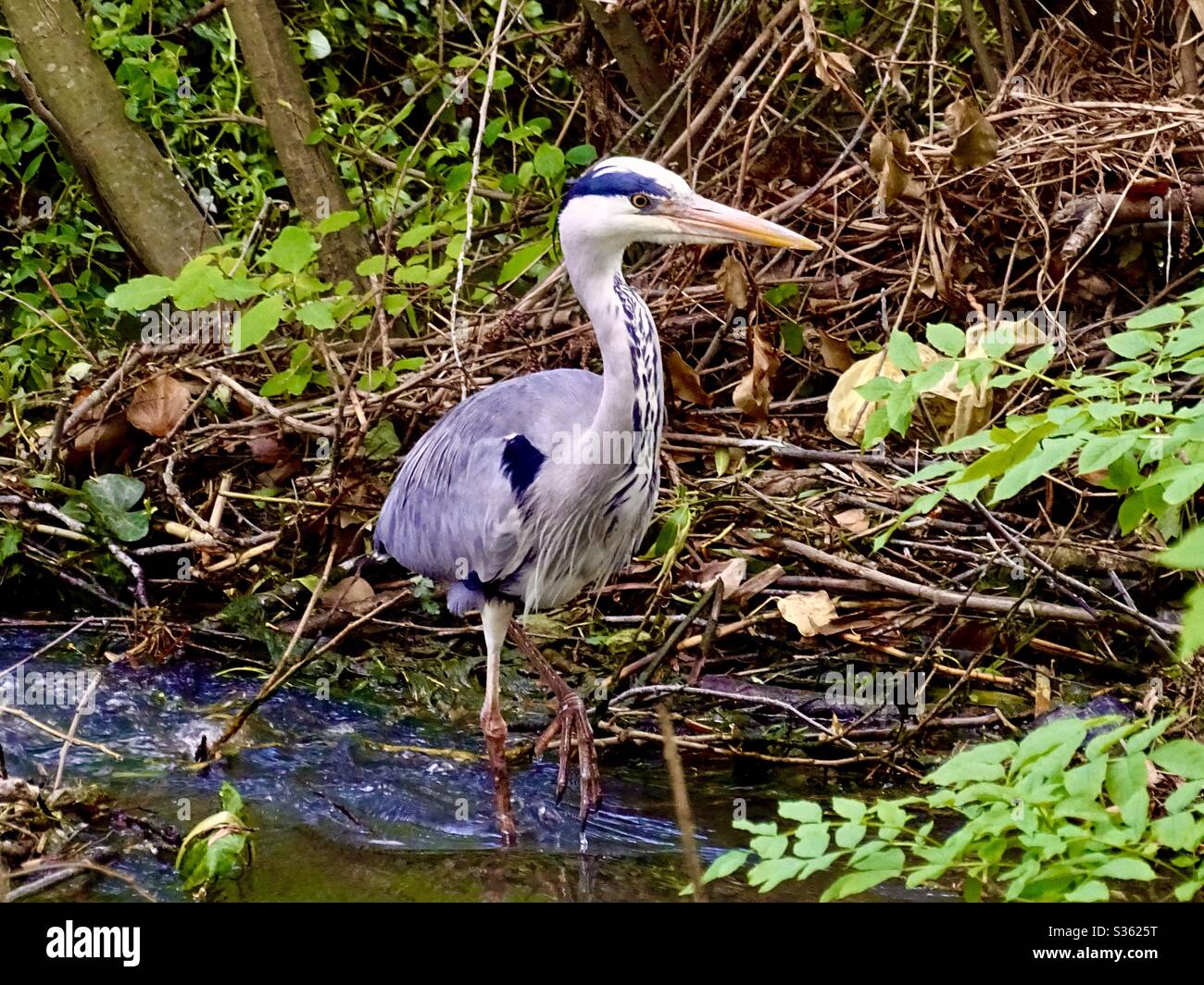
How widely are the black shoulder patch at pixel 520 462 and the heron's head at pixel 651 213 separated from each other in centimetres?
65

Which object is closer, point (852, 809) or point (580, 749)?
point (852, 809)

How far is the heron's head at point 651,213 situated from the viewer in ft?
13.1

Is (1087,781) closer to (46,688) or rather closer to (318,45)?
(46,688)

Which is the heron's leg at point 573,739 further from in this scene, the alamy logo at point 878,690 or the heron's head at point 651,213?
the heron's head at point 651,213

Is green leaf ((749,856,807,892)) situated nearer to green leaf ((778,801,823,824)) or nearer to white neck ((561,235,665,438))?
green leaf ((778,801,823,824))

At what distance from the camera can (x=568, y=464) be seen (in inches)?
168

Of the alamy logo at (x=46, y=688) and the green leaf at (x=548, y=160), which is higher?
the green leaf at (x=548, y=160)

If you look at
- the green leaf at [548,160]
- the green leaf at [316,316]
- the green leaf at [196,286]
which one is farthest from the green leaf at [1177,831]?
the green leaf at [548,160]

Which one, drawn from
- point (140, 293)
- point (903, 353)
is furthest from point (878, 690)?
point (140, 293)

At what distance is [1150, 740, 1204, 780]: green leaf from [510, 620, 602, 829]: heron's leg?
207 centimetres

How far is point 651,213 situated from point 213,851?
200 cm
